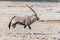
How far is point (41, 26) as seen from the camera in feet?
29.5

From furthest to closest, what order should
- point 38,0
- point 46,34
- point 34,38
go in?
point 38,0 < point 46,34 < point 34,38

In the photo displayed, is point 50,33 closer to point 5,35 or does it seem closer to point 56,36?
point 56,36

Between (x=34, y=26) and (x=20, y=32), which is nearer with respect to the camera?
(x=20, y=32)

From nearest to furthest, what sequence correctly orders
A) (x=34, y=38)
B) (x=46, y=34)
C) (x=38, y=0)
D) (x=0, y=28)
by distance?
(x=34, y=38) → (x=46, y=34) → (x=0, y=28) → (x=38, y=0)

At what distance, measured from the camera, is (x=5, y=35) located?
24.5 ft

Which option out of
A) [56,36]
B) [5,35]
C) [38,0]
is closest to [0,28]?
[5,35]

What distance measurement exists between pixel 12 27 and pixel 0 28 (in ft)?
1.59

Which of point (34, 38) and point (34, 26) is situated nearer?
point (34, 38)

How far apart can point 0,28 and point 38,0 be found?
13.5 m

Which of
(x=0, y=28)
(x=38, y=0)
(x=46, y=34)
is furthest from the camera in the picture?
(x=38, y=0)

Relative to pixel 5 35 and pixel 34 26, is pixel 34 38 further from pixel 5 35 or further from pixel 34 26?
pixel 34 26

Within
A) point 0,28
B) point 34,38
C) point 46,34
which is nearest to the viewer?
point 34,38

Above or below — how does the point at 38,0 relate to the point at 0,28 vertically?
below

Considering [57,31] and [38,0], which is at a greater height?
[57,31]
